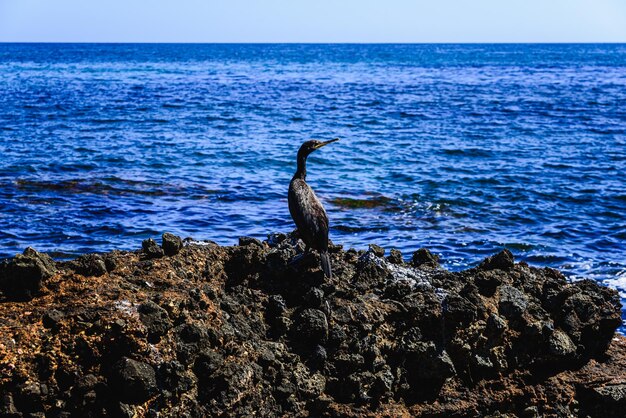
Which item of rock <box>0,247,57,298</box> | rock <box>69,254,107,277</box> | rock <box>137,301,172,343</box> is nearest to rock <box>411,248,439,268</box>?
rock <box>137,301,172,343</box>

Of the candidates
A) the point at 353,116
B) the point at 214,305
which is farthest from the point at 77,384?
the point at 353,116

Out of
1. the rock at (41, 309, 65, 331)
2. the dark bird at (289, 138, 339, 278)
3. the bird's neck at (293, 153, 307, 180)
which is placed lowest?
the rock at (41, 309, 65, 331)

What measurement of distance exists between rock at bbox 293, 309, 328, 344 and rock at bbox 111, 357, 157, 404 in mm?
1407

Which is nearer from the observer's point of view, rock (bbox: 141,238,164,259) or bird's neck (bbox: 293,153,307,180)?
rock (bbox: 141,238,164,259)

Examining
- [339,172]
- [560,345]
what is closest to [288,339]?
[560,345]

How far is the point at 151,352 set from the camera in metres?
5.91

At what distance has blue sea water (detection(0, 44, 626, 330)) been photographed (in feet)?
49.7

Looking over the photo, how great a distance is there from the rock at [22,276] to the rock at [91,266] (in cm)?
37

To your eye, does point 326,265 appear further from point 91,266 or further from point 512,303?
point 91,266

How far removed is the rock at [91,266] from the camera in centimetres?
663

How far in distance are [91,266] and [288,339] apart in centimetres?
187

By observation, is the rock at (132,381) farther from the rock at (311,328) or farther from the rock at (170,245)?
the rock at (170,245)

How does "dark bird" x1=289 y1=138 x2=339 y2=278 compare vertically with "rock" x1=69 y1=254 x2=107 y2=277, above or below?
above

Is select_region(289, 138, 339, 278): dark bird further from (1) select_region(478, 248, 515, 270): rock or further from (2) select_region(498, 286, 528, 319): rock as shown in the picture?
(1) select_region(478, 248, 515, 270): rock
